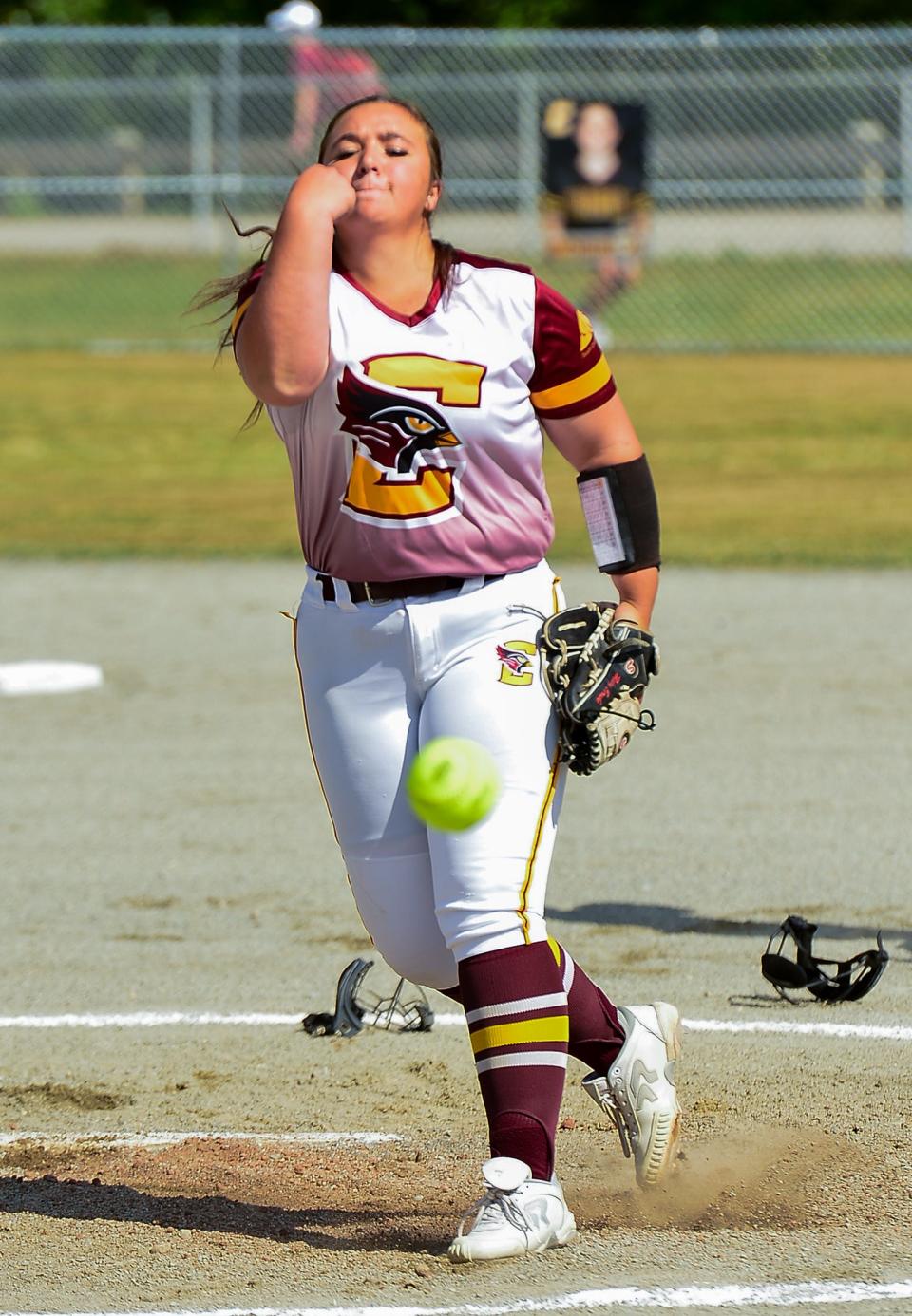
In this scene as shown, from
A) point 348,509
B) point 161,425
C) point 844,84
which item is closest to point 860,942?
point 348,509

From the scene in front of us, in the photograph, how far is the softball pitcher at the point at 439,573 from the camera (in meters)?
3.54

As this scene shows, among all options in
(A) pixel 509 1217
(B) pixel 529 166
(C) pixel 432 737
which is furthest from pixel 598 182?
(A) pixel 509 1217

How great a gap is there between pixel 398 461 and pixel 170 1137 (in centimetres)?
168

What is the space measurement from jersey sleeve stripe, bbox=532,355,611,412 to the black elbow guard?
160 mm

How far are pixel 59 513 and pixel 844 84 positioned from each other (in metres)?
11.5

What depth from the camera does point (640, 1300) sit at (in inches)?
A: 133

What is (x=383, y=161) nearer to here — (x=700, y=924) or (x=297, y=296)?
(x=297, y=296)

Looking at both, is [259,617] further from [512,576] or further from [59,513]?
[512,576]

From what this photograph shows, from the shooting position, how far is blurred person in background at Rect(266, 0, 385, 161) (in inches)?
778

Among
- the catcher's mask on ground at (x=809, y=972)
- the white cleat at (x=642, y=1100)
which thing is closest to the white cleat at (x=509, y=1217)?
the white cleat at (x=642, y=1100)

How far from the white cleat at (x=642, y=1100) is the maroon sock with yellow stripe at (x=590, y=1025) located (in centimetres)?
2

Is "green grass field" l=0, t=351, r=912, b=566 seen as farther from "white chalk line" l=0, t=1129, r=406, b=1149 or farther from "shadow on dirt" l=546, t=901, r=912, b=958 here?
"white chalk line" l=0, t=1129, r=406, b=1149

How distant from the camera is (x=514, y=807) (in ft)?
11.8

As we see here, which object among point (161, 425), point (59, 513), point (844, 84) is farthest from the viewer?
point (844, 84)
